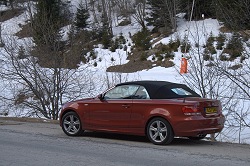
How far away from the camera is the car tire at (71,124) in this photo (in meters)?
11.7

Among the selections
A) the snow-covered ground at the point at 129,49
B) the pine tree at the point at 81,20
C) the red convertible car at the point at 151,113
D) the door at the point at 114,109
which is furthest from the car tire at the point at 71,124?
the pine tree at the point at 81,20

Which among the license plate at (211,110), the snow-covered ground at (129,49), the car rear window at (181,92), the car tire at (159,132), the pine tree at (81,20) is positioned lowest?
the car tire at (159,132)

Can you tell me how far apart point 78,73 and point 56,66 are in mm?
2102

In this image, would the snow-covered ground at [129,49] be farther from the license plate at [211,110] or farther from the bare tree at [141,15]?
the license plate at [211,110]

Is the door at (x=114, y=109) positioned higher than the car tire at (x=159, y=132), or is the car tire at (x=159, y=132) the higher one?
the door at (x=114, y=109)

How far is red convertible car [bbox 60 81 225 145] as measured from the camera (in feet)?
32.4

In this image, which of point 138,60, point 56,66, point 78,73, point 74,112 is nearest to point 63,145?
point 74,112

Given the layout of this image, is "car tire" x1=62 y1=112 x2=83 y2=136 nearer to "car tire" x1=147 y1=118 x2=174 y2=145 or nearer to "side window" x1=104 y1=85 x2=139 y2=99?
"side window" x1=104 y1=85 x2=139 y2=99

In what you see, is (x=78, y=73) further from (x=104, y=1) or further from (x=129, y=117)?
(x=104, y=1)

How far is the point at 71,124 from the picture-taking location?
1187 centimetres

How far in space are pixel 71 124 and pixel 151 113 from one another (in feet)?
8.66

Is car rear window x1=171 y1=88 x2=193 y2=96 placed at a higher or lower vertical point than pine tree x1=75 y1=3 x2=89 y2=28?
lower

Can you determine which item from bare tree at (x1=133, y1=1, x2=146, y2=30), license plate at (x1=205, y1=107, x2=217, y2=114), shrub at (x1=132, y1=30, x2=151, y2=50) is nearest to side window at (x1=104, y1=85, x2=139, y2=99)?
license plate at (x1=205, y1=107, x2=217, y2=114)

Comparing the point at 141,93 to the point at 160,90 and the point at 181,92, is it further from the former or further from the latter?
the point at 181,92
